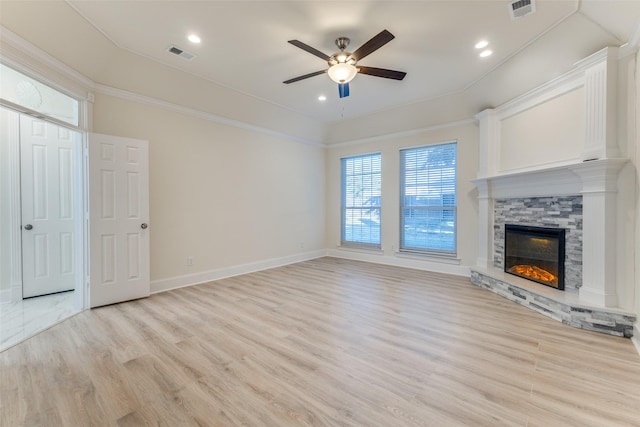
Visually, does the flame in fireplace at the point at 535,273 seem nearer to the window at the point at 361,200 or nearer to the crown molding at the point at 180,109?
the window at the point at 361,200

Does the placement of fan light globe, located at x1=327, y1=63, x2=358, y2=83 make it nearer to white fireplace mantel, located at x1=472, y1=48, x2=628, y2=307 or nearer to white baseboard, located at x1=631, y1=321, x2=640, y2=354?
white fireplace mantel, located at x1=472, y1=48, x2=628, y2=307

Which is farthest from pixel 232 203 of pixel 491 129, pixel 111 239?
pixel 491 129

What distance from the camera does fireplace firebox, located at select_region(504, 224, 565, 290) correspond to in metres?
3.40

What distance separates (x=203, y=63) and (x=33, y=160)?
9.33ft

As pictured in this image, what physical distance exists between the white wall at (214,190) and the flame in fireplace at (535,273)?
13.8 ft

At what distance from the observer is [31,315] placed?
318 centimetres

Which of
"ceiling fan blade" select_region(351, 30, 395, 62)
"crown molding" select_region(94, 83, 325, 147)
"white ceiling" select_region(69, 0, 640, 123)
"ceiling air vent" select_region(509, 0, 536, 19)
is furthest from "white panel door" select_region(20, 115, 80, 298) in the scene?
"ceiling air vent" select_region(509, 0, 536, 19)

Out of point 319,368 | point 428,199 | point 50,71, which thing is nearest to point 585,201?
point 428,199

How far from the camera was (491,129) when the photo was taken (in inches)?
174

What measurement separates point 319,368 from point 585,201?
3.43m

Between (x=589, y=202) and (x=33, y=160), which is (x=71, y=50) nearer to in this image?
(x=33, y=160)

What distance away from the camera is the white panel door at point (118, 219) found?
133 inches

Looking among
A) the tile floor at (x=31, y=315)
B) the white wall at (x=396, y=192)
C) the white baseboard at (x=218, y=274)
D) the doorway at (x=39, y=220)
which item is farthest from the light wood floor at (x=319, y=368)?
the white wall at (x=396, y=192)

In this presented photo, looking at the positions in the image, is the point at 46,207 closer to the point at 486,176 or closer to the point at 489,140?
the point at 486,176
